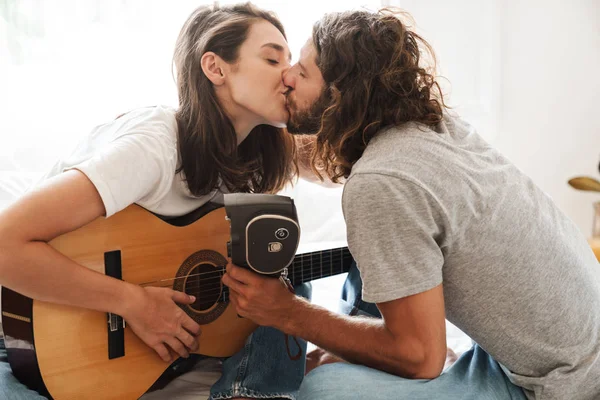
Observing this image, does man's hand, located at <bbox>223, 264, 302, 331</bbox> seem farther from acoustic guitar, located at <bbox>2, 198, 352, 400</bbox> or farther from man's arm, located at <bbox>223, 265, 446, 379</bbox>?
acoustic guitar, located at <bbox>2, 198, 352, 400</bbox>

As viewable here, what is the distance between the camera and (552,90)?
2889 millimetres

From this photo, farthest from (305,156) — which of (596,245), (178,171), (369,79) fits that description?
(596,245)

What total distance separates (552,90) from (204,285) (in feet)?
7.20

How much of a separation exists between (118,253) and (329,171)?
0.48 m

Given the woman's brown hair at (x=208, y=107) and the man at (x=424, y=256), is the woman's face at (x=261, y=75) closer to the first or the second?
the woman's brown hair at (x=208, y=107)

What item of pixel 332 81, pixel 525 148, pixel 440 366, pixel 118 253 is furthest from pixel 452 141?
pixel 525 148

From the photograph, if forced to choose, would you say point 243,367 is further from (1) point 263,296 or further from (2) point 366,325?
(2) point 366,325

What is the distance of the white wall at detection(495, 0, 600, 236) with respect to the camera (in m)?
2.79

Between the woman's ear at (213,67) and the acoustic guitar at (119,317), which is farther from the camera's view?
the woman's ear at (213,67)

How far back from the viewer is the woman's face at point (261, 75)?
1.43 m

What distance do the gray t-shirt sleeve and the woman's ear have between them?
23.5 inches

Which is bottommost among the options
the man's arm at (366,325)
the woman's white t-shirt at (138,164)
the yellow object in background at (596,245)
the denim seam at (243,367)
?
the yellow object in background at (596,245)

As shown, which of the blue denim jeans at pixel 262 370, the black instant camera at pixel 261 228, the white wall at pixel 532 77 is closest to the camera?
the black instant camera at pixel 261 228

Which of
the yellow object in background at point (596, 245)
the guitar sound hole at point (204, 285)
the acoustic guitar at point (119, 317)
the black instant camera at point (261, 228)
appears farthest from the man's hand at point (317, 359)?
the yellow object in background at point (596, 245)
